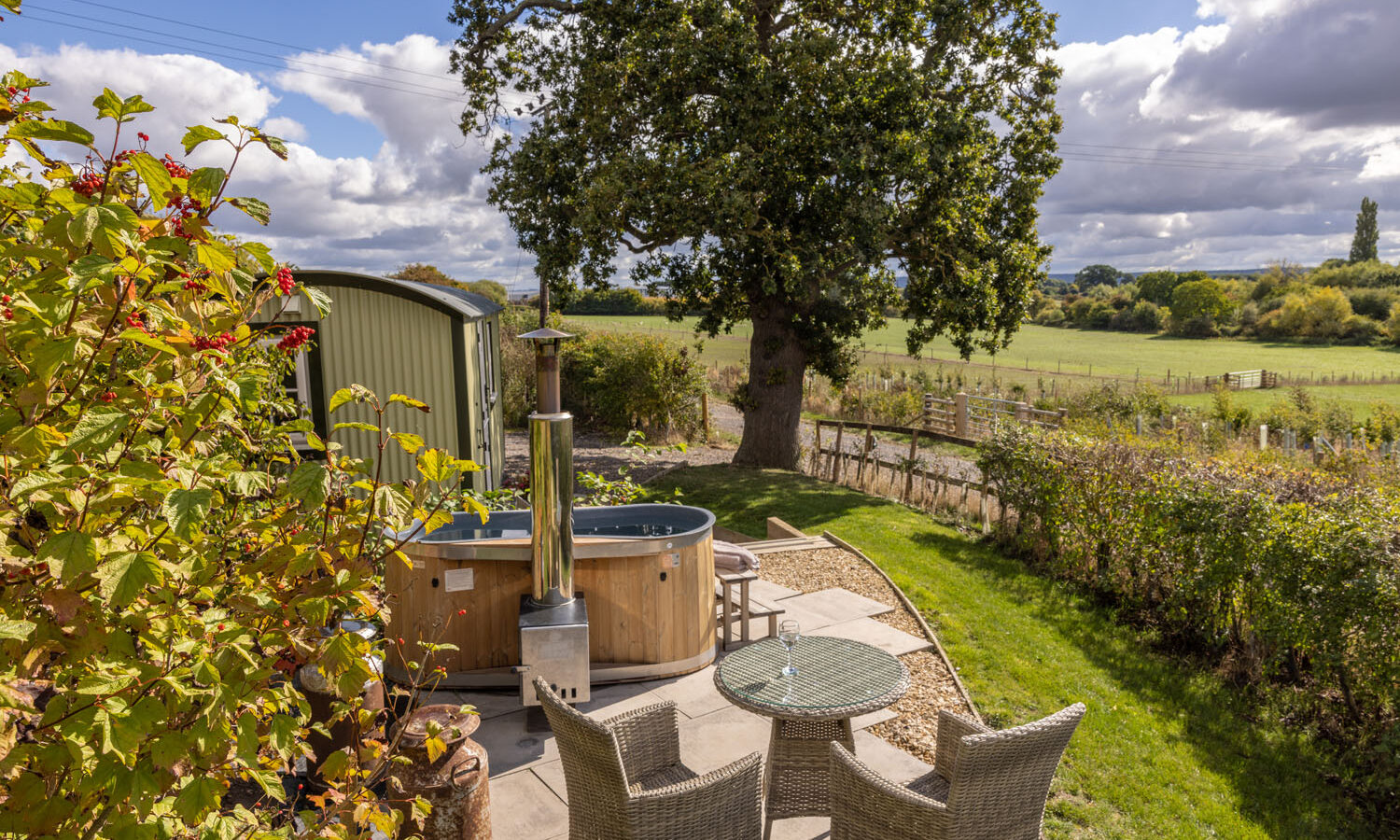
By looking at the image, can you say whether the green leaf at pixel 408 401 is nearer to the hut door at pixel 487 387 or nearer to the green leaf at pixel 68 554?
the green leaf at pixel 68 554

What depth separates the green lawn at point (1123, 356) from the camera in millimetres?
41094

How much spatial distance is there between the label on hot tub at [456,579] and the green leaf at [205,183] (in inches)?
166

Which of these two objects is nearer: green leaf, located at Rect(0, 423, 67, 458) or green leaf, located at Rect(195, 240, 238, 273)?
green leaf, located at Rect(0, 423, 67, 458)

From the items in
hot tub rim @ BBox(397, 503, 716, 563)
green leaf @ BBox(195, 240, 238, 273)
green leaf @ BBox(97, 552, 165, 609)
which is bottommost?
hot tub rim @ BBox(397, 503, 716, 563)

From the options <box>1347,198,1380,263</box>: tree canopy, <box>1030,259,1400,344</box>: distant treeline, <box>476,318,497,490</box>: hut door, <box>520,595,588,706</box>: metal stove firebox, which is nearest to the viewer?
<box>520,595,588,706</box>: metal stove firebox

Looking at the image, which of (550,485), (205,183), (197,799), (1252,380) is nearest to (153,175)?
(205,183)

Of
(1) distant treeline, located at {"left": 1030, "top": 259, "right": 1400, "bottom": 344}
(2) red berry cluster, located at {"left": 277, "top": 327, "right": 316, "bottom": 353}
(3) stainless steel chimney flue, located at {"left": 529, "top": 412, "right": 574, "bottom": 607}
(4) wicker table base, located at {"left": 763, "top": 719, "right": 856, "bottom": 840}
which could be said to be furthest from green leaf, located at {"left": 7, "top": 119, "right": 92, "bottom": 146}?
(1) distant treeline, located at {"left": 1030, "top": 259, "right": 1400, "bottom": 344}

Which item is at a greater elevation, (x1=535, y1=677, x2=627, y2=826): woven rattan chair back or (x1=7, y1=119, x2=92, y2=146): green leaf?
(x1=7, y1=119, x2=92, y2=146): green leaf

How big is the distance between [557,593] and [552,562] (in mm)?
205

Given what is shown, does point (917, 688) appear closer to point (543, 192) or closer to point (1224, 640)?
point (1224, 640)

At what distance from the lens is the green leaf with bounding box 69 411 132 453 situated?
1254 millimetres

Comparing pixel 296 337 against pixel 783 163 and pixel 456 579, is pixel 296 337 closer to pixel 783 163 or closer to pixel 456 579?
pixel 456 579

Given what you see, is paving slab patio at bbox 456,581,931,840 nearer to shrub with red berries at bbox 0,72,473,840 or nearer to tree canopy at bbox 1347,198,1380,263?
shrub with red berries at bbox 0,72,473,840

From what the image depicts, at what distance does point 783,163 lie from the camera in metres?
13.0
